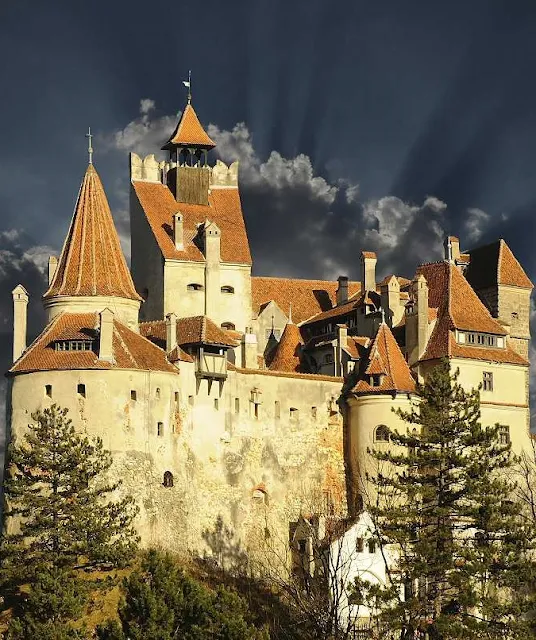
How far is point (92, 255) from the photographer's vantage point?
306 feet

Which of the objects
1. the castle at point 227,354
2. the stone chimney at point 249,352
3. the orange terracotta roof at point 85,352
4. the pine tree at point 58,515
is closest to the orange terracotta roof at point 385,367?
the castle at point 227,354

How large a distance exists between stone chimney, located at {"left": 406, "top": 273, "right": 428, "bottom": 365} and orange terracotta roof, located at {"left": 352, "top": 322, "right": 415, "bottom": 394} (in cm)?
140

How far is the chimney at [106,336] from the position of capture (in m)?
86.4

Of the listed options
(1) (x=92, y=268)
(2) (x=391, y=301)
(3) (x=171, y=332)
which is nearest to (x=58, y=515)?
(3) (x=171, y=332)

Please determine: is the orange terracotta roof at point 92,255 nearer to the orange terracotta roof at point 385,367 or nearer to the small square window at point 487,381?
the orange terracotta roof at point 385,367

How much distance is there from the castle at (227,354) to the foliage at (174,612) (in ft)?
37.9

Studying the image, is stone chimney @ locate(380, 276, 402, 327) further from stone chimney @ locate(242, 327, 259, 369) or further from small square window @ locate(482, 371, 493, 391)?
stone chimney @ locate(242, 327, 259, 369)

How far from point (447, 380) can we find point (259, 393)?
1779 centimetres

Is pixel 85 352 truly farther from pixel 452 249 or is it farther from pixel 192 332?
pixel 452 249

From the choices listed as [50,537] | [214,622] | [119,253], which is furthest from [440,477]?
[119,253]

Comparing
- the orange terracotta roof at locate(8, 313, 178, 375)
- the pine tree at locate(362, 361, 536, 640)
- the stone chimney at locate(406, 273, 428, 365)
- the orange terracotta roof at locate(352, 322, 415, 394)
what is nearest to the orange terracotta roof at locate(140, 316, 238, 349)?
the orange terracotta roof at locate(8, 313, 178, 375)

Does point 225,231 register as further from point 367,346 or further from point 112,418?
point 112,418

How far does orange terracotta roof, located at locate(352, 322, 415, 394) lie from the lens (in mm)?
93375

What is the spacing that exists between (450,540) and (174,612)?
12.8 m
